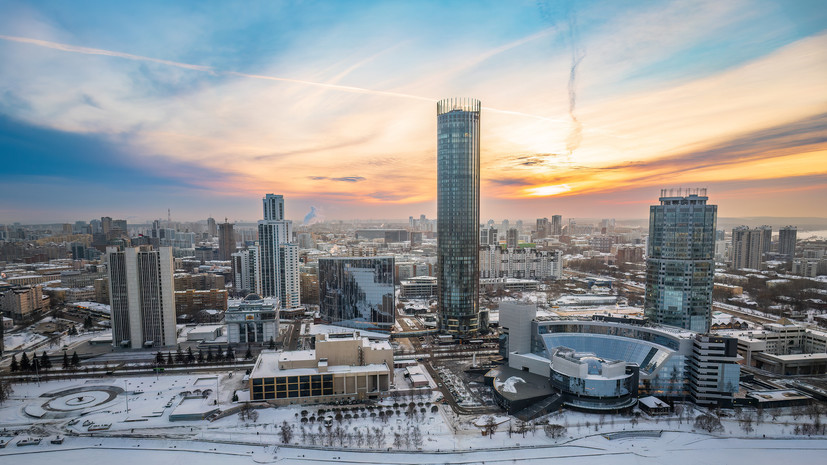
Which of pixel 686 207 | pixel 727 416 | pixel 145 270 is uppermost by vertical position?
pixel 686 207

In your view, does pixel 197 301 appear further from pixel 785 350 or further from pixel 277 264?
pixel 785 350

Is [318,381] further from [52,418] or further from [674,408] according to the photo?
[674,408]

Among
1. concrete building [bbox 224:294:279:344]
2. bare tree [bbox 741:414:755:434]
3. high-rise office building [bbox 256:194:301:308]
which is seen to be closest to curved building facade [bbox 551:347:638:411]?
bare tree [bbox 741:414:755:434]

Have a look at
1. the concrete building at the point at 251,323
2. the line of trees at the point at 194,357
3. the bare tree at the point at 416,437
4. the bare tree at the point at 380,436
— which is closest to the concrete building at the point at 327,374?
the bare tree at the point at 380,436

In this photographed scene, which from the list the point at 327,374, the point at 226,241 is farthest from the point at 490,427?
the point at 226,241

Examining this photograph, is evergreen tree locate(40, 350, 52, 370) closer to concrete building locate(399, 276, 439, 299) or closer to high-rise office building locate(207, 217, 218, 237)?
concrete building locate(399, 276, 439, 299)

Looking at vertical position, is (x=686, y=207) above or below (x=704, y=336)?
above

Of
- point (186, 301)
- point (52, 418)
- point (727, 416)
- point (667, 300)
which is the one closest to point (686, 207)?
point (667, 300)
